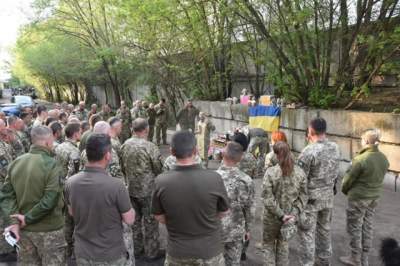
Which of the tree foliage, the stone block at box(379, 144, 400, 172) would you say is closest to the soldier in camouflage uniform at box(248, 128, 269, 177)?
the tree foliage

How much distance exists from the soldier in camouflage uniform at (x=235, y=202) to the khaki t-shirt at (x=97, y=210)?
1180 millimetres

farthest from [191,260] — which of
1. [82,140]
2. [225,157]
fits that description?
[82,140]

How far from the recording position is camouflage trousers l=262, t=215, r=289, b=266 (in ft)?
14.9

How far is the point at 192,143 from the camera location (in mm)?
3139

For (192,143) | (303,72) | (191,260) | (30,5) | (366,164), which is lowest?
(191,260)

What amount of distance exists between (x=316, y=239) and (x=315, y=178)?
87cm

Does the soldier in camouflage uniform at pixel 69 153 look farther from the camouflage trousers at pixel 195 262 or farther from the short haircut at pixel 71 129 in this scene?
the camouflage trousers at pixel 195 262

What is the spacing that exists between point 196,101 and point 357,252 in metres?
12.6

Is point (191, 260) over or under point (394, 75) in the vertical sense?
under

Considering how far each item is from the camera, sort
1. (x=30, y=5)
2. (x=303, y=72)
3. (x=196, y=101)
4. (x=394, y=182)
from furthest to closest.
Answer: (x=30, y=5) < (x=196, y=101) < (x=303, y=72) < (x=394, y=182)

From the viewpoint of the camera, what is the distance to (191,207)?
3.02 m

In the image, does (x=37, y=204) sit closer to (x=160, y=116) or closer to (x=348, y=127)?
(x=348, y=127)

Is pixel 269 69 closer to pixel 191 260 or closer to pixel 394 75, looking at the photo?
pixel 394 75

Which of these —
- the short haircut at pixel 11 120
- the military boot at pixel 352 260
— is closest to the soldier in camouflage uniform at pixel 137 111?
the short haircut at pixel 11 120
